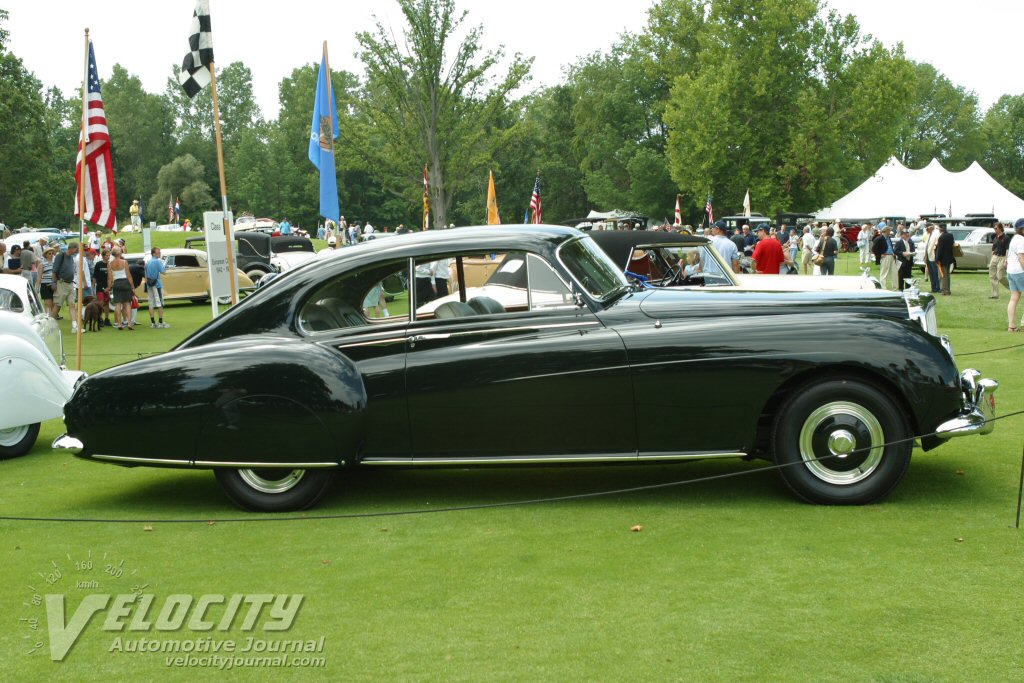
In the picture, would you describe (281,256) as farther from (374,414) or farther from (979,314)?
(374,414)

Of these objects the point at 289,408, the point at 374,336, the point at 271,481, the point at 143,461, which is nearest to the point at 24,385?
the point at 143,461

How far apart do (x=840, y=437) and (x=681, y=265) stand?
6.63 metres

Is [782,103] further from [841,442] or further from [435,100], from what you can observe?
[841,442]

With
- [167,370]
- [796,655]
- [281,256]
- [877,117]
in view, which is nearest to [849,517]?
[796,655]

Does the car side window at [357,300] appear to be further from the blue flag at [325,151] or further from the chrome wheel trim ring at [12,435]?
the blue flag at [325,151]

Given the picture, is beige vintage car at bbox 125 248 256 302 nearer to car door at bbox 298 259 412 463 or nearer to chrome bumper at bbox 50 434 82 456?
chrome bumper at bbox 50 434 82 456

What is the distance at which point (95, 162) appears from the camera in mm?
14867

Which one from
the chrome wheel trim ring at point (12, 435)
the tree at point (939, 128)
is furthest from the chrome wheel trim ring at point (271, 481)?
the tree at point (939, 128)

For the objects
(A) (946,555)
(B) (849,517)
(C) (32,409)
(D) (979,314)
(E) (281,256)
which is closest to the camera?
(A) (946,555)

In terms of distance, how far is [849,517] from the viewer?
629 cm

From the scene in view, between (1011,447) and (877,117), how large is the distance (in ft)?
179

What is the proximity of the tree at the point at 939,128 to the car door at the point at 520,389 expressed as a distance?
108m

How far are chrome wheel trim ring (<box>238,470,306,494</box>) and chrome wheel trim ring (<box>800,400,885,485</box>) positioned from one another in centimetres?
320

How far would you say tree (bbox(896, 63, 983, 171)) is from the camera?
107m
